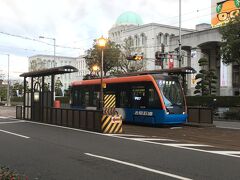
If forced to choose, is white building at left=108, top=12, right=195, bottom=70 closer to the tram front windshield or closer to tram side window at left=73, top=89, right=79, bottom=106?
tram side window at left=73, top=89, right=79, bottom=106

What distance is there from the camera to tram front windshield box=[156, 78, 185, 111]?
2398 cm

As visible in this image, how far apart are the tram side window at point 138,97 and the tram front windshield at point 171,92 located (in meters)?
1.37

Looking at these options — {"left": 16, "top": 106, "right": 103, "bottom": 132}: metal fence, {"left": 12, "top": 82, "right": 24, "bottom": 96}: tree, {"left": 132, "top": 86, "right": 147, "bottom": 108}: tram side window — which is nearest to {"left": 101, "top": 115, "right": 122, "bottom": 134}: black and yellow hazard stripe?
{"left": 16, "top": 106, "right": 103, "bottom": 132}: metal fence

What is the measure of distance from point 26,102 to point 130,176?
23.2 metres

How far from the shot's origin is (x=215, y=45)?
63938 millimetres

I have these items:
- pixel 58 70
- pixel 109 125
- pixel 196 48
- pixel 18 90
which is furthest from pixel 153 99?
pixel 18 90

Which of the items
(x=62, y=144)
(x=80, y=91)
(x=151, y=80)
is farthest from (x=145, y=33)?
(x=62, y=144)

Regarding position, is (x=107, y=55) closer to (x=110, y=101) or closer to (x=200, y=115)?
(x=110, y=101)

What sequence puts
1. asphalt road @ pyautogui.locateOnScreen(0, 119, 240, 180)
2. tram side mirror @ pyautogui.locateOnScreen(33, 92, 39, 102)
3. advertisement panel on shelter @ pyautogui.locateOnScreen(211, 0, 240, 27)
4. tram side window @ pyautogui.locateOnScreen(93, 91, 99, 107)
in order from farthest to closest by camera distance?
advertisement panel on shelter @ pyautogui.locateOnScreen(211, 0, 240, 27), tram side window @ pyautogui.locateOnScreen(93, 91, 99, 107), tram side mirror @ pyautogui.locateOnScreen(33, 92, 39, 102), asphalt road @ pyautogui.locateOnScreen(0, 119, 240, 180)

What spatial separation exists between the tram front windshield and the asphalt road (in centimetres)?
852

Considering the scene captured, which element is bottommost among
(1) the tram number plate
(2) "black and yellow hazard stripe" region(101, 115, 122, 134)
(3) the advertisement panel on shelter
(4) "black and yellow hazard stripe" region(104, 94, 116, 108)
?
(2) "black and yellow hazard stripe" region(101, 115, 122, 134)

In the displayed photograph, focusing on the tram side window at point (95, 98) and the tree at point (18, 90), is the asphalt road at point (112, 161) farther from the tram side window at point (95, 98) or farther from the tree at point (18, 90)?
the tree at point (18, 90)

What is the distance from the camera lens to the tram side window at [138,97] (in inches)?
984

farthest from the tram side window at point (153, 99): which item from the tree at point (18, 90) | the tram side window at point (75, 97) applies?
the tree at point (18, 90)
